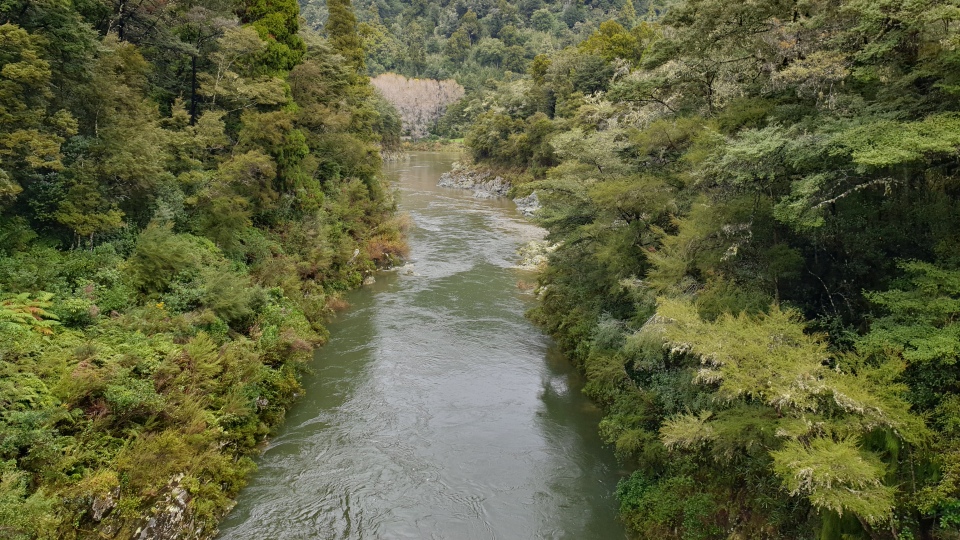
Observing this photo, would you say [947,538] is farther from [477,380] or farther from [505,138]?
[505,138]

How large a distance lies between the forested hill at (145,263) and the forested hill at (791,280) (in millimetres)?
9251

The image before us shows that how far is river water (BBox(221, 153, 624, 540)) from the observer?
10.2 meters

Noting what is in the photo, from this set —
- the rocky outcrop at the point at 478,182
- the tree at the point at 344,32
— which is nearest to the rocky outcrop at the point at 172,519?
the tree at the point at 344,32

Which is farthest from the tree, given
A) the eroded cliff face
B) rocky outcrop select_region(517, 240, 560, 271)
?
the eroded cliff face

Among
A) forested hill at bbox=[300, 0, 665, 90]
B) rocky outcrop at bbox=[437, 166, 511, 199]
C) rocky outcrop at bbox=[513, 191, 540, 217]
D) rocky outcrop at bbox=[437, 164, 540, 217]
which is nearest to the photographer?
rocky outcrop at bbox=[513, 191, 540, 217]

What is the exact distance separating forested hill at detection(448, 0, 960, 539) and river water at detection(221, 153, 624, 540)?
1.25 m

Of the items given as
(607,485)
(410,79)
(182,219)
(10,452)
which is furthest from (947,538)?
(410,79)

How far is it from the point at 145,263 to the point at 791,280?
1556cm

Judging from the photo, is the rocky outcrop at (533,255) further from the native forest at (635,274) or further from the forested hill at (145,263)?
the forested hill at (145,263)

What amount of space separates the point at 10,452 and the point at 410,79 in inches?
3902

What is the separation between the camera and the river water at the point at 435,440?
402 inches

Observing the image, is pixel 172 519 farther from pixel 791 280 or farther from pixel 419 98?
pixel 419 98

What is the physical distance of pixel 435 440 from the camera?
1298 centimetres

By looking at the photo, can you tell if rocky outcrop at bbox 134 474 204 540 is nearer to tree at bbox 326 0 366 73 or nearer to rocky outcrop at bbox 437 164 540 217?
tree at bbox 326 0 366 73
